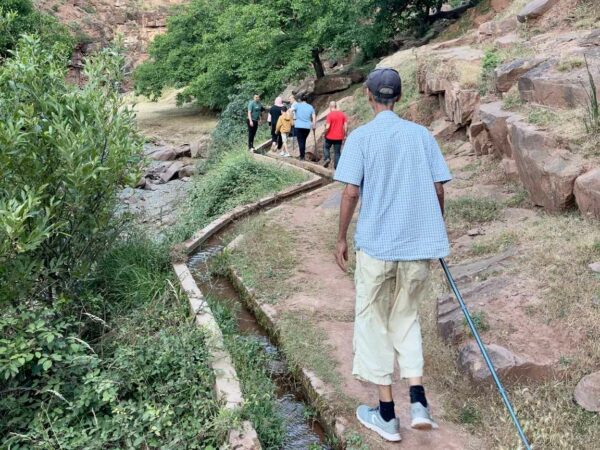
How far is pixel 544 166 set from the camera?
7.18 m

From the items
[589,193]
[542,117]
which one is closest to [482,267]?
[589,193]

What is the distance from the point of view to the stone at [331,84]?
23.2 meters

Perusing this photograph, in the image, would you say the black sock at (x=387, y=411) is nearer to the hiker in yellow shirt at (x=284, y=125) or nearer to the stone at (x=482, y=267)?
the stone at (x=482, y=267)

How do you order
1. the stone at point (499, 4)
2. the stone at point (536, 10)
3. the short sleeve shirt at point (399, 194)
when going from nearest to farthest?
the short sleeve shirt at point (399, 194)
the stone at point (536, 10)
the stone at point (499, 4)

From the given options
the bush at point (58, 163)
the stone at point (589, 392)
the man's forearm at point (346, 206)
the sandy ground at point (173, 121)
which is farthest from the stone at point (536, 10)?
the sandy ground at point (173, 121)

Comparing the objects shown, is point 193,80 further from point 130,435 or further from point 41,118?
point 130,435

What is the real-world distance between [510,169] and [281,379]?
5.09 meters

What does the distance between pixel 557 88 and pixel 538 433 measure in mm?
6004

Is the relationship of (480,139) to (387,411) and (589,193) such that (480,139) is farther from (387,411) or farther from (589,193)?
(387,411)

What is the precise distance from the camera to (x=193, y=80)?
28719 mm

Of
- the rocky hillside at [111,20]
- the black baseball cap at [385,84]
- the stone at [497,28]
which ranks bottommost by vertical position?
the stone at [497,28]

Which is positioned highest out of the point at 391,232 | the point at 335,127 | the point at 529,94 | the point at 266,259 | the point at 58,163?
the point at 58,163

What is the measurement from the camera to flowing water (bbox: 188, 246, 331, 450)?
4.46 metres

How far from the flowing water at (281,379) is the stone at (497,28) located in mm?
9942
